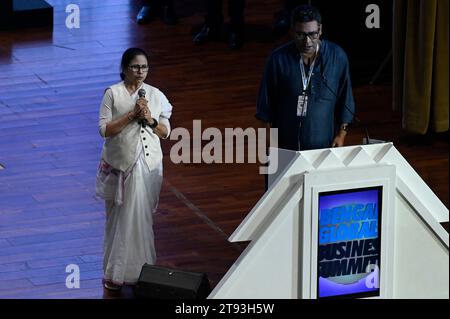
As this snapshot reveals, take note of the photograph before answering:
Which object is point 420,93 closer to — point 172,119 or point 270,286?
point 172,119

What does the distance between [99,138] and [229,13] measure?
2401 mm

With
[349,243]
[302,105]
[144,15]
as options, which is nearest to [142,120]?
[302,105]

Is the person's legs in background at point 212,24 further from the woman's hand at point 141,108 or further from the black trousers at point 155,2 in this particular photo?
the woman's hand at point 141,108

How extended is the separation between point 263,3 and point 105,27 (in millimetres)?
1681

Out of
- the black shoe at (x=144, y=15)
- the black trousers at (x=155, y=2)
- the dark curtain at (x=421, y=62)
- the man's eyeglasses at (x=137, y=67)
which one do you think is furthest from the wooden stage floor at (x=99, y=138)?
the man's eyeglasses at (x=137, y=67)

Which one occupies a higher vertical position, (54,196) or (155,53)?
(155,53)

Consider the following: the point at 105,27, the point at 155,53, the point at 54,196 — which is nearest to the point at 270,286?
the point at 54,196

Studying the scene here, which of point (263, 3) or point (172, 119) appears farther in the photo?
point (263, 3)

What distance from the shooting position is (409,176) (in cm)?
563

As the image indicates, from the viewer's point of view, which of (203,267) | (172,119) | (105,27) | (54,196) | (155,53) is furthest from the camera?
(105,27)

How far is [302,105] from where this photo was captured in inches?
276

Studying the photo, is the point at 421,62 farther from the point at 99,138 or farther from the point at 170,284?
the point at 170,284

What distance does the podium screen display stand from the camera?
17.9 ft

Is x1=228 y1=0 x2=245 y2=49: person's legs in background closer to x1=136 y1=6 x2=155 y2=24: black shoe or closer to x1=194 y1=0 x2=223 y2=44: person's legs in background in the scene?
x1=194 y1=0 x2=223 y2=44: person's legs in background
